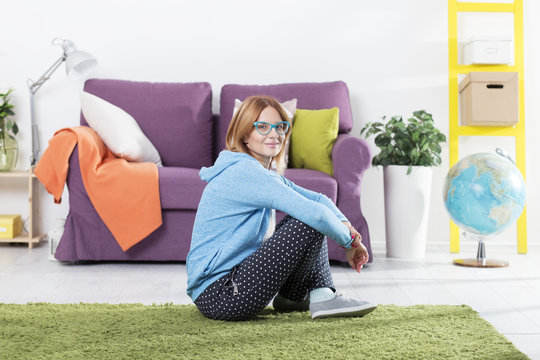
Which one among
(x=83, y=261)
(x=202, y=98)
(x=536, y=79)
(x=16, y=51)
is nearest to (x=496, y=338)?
(x=83, y=261)

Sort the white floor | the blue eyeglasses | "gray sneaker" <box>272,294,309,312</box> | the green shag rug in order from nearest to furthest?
the green shag rug
the blue eyeglasses
"gray sneaker" <box>272,294,309,312</box>
the white floor

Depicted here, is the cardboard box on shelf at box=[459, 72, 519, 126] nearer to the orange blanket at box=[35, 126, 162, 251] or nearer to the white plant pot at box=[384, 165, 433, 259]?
the white plant pot at box=[384, 165, 433, 259]

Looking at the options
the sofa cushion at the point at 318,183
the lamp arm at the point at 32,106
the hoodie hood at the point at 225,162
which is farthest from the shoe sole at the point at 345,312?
the lamp arm at the point at 32,106

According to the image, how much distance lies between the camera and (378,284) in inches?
99.4

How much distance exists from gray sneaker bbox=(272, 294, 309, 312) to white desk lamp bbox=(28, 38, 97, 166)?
6.63 feet

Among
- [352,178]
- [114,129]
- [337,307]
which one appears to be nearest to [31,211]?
[114,129]

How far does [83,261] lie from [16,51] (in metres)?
1.44

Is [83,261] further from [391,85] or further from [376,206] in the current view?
[391,85]

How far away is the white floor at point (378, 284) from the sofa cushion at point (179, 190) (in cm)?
30

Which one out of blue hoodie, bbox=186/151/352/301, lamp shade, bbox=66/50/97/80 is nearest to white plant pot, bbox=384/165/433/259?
blue hoodie, bbox=186/151/352/301

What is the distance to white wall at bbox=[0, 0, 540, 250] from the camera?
369 cm

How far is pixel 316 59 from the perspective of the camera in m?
3.71

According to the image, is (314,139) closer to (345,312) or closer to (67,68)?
(67,68)

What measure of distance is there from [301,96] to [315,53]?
0.42 metres
